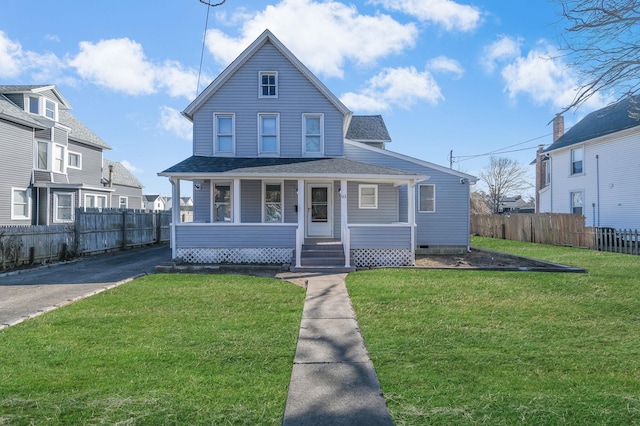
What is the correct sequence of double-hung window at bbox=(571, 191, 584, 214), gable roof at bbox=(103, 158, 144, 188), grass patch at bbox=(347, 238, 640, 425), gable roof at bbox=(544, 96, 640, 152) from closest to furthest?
grass patch at bbox=(347, 238, 640, 425) < gable roof at bbox=(544, 96, 640, 152) < double-hung window at bbox=(571, 191, 584, 214) < gable roof at bbox=(103, 158, 144, 188)

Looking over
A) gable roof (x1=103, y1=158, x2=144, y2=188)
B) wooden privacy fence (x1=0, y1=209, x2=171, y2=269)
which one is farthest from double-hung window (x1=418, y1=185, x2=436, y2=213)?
gable roof (x1=103, y1=158, x2=144, y2=188)

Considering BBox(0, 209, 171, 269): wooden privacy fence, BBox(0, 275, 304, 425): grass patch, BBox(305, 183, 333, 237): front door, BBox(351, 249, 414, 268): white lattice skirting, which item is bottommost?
BBox(0, 275, 304, 425): grass patch

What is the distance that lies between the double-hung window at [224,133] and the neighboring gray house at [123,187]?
68.3 ft

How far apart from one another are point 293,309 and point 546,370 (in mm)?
4195

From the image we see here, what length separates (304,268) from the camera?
1208cm

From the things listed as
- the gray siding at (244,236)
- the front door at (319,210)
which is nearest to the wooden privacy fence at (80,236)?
the gray siding at (244,236)

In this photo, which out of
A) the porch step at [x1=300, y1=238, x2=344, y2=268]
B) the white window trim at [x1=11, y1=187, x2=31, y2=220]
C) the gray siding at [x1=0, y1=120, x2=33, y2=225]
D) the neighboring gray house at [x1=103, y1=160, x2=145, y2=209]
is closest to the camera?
the porch step at [x1=300, y1=238, x2=344, y2=268]

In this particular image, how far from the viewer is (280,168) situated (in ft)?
45.0

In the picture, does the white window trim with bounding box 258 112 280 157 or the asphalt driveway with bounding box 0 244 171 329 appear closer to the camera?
the asphalt driveway with bounding box 0 244 171 329

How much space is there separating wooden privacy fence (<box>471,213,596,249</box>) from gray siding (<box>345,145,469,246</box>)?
7.13 meters

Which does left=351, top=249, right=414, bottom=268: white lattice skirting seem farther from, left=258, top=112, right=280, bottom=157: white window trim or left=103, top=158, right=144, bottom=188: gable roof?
left=103, top=158, right=144, bottom=188: gable roof

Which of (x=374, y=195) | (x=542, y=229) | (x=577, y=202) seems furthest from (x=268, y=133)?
(x=577, y=202)

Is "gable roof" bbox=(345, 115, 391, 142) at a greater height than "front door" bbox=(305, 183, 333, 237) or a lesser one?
greater

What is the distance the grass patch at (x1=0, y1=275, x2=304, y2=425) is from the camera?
340 cm
